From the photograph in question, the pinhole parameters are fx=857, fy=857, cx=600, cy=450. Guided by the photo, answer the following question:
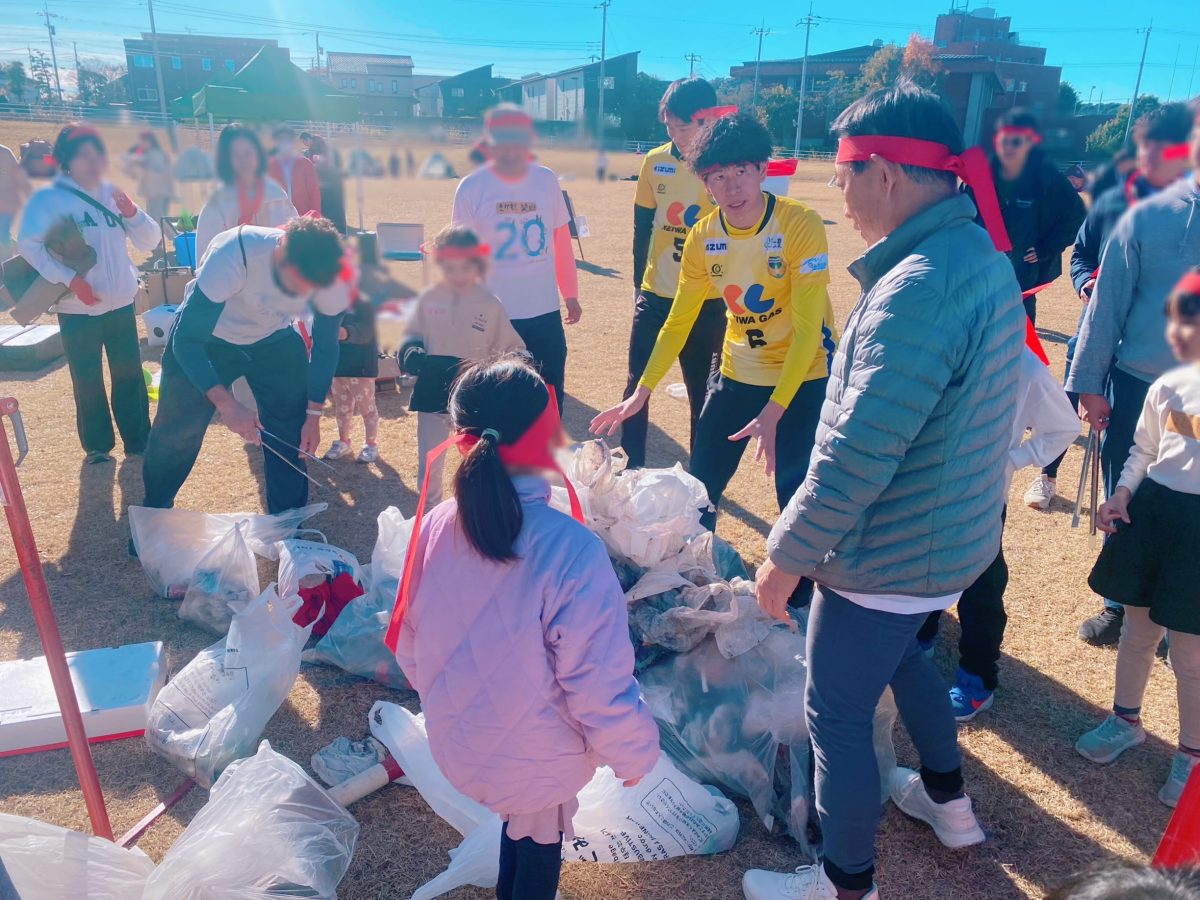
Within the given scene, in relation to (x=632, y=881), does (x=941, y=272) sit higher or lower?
higher

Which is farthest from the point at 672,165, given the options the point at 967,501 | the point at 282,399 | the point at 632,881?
the point at 632,881

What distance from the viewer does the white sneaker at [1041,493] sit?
426 cm

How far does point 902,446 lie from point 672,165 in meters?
2.71

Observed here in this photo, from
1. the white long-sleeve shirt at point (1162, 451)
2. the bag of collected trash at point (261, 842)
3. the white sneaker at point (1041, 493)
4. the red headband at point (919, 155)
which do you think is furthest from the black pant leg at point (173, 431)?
the white sneaker at point (1041, 493)

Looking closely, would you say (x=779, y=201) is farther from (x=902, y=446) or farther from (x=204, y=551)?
(x=204, y=551)

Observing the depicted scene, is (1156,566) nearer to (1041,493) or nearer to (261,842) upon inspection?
(1041,493)

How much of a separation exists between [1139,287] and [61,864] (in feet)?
8.24

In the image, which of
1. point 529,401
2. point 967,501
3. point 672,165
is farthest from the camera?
point 672,165

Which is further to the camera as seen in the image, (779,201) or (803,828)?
(779,201)

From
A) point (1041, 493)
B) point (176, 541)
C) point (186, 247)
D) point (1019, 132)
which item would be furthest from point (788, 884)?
point (186, 247)

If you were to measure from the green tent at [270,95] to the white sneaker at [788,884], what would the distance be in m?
1.81

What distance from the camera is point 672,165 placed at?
387cm

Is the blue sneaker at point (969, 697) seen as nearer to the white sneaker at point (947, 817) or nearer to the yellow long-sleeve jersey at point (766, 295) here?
the white sneaker at point (947, 817)

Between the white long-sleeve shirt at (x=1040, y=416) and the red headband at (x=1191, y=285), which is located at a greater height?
the red headband at (x=1191, y=285)
